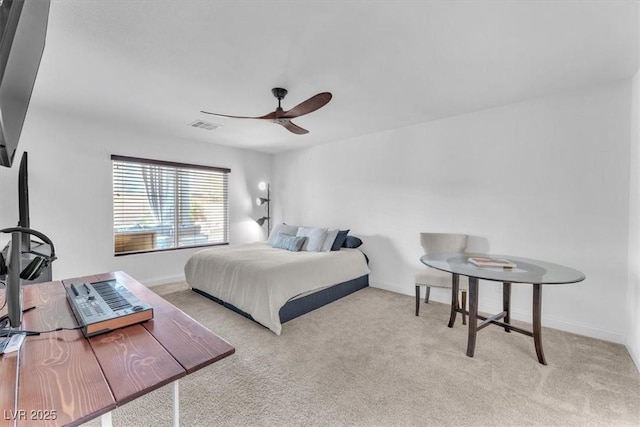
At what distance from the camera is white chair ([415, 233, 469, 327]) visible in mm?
2875

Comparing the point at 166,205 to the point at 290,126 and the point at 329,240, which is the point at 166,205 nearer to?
the point at 329,240

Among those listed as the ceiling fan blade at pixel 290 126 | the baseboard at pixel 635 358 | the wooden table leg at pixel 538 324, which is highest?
the ceiling fan blade at pixel 290 126

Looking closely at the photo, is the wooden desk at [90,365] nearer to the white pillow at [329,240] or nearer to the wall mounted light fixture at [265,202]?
the white pillow at [329,240]

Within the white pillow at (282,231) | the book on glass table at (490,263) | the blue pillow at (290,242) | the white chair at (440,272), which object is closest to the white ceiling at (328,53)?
the white chair at (440,272)

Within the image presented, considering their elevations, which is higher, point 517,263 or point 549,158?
point 549,158

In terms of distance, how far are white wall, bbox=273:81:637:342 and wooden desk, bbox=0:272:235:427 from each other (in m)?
3.25

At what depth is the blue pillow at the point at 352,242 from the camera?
4184 millimetres

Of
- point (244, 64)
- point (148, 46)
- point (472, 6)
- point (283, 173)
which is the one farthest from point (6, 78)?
point (283, 173)

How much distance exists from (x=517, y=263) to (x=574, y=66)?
5.56ft

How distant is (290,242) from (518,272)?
2789 millimetres

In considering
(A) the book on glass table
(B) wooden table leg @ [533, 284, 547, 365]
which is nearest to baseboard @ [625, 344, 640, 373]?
(B) wooden table leg @ [533, 284, 547, 365]

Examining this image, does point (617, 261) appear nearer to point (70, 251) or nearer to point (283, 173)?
point (283, 173)

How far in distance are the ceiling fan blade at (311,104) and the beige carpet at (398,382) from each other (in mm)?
2063

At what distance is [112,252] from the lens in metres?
3.82
